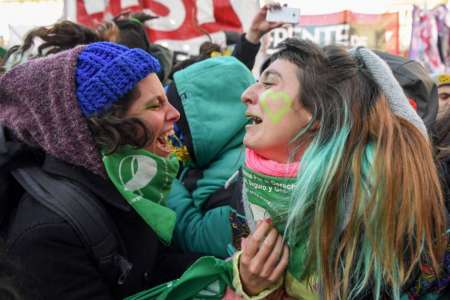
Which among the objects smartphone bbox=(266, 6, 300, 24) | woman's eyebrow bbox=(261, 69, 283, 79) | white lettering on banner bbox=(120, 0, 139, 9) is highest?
woman's eyebrow bbox=(261, 69, 283, 79)

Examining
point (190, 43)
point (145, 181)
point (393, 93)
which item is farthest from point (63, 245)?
point (190, 43)

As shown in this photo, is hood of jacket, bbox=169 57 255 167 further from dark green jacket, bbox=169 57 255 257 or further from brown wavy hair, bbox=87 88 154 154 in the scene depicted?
brown wavy hair, bbox=87 88 154 154

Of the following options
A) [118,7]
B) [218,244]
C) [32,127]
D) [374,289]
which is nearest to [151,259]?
[218,244]

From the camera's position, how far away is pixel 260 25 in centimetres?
284

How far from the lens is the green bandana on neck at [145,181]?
4.82ft

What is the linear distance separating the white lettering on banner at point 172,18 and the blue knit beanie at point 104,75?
9.85 feet

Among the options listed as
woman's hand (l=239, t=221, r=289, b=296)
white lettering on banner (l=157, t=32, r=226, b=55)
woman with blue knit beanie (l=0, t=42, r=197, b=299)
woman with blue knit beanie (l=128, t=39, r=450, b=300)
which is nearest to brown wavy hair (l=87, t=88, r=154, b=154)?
woman with blue knit beanie (l=0, t=42, r=197, b=299)

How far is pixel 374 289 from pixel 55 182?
91 centimetres

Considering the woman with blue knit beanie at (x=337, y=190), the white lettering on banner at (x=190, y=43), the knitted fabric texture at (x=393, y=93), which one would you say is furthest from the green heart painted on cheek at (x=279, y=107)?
the white lettering on banner at (x=190, y=43)

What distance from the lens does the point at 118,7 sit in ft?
14.9

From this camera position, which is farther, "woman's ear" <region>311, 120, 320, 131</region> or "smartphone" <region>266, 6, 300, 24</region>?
"smartphone" <region>266, 6, 300, 24</region>

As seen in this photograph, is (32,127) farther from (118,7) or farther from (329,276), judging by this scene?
(118,7)

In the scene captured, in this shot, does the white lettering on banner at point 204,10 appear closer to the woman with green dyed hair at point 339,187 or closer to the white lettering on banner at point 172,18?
the white lettering on banner at point 172,18

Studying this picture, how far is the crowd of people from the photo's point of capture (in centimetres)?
126
